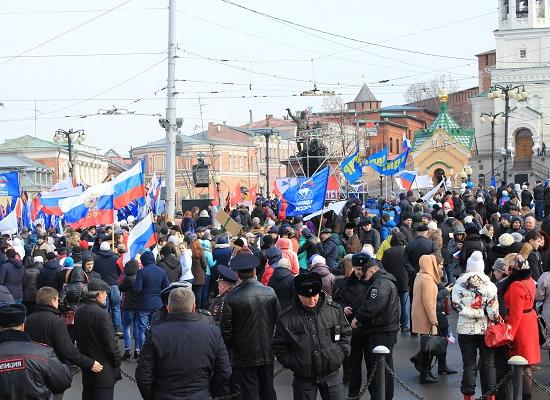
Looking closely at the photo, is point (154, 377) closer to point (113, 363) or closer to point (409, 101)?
point (113, 363)

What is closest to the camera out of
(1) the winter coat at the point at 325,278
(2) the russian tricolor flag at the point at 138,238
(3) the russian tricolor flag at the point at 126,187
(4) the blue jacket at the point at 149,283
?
(1) the winter coat at the point at 325,278

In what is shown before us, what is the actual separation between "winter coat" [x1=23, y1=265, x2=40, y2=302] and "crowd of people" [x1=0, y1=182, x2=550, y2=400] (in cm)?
3

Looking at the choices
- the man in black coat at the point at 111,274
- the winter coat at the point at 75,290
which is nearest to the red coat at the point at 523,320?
the winter coat at the point at 75,290

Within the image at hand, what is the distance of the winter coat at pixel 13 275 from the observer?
56.6ft

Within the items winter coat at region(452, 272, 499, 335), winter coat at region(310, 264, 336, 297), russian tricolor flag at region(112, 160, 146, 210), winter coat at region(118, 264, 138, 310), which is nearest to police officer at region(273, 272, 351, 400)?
winter coat at region(452, 272, 499, 335)

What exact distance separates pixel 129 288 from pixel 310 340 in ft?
21.9

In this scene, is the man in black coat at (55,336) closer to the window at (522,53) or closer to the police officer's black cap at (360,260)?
the police officer's black cap at (360,260)

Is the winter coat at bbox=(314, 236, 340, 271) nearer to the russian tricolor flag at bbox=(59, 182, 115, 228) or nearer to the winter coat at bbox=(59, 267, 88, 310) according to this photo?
the russian tricolor flag at bbox=(59, 182, 115, 228)

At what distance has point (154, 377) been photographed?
8125 mm

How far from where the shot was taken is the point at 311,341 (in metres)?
9.33

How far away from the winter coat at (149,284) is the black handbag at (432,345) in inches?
155

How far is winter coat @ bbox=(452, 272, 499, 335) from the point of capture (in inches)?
437

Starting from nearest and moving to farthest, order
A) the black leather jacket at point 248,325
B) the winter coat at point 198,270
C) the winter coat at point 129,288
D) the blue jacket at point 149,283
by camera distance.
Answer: the black leather jacket at point 248,325
the blue jacket at point 149,283
the winter coat at point 129,288
the winter coat at point 198,270

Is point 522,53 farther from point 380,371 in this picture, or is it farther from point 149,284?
point 380,371
